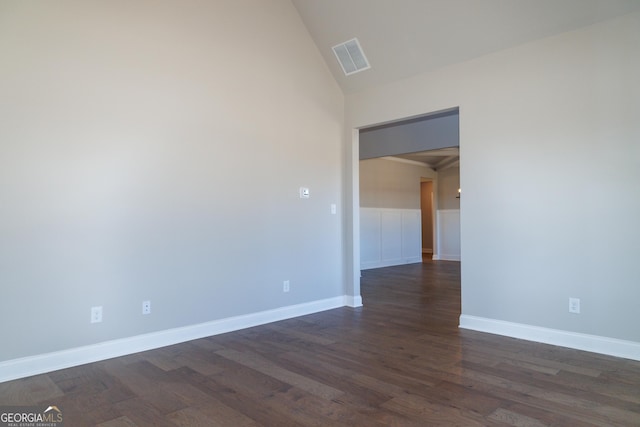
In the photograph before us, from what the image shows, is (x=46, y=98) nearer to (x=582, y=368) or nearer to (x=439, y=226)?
(x=582, y=368)

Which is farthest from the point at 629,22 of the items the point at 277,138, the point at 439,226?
the point at 439,226

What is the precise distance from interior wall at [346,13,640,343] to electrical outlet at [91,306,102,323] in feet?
10.8

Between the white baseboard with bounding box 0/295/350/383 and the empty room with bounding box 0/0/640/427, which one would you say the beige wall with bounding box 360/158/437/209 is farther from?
the white baseboard with bounding box 0/295/350/383

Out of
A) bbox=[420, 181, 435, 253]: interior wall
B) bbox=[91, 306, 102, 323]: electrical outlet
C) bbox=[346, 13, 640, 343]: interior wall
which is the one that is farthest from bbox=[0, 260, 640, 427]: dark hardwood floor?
bbox=[420, 181, 435, 253]: interior wall

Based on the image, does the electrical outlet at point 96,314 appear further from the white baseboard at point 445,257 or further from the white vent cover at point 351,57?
the white baseboard at point 445,257

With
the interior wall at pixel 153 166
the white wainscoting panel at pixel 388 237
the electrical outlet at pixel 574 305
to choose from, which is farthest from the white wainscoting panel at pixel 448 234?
the electrical outlet at pixel 574 305

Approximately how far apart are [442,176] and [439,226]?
1.47m

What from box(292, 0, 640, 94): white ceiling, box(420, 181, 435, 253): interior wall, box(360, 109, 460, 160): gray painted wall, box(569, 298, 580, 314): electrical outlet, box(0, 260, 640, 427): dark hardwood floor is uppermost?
box(292, 0, 640, 94): white ceiling

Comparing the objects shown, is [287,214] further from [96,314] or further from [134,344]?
[96,314]

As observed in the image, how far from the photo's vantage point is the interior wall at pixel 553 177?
3.10 metres

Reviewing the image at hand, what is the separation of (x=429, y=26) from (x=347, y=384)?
10.9ft

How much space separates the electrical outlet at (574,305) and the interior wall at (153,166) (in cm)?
256

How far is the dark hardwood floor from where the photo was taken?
7.00ft

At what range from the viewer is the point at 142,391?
2471 mm
